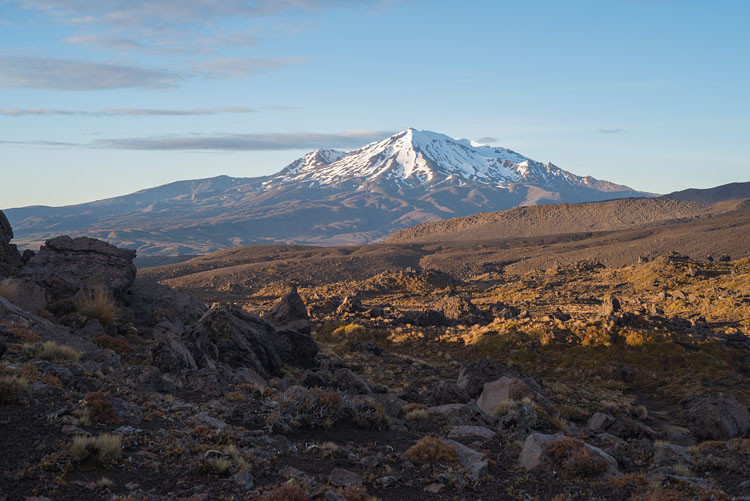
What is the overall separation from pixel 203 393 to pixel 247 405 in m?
1.45

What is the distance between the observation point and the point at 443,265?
99375 millimetres

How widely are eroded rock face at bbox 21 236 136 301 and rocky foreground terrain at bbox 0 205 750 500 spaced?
0.08 meters

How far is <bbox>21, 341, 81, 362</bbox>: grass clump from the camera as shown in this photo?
11.6 m

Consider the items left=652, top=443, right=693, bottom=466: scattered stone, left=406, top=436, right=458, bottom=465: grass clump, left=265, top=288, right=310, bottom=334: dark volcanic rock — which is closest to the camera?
left=406, top=436, right=458, bottom=465: grass clump

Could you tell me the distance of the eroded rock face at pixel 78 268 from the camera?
19.1 m

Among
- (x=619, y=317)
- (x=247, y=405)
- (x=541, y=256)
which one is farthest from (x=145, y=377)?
(x=541, y=256)

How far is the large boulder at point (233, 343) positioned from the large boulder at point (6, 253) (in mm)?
7222

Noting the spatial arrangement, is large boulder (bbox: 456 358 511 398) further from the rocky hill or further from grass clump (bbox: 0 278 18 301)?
the rocky hill

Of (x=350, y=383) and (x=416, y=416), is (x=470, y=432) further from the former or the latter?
(x=350, y=383)

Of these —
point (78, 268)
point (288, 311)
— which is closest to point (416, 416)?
point (78, 268)

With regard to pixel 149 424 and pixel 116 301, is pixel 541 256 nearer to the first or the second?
pixel 116 301

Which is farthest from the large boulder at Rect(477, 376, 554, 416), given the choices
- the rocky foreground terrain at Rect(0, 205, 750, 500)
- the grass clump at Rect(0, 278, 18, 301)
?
the grass clump at Rect(0, 278, 18, 301)

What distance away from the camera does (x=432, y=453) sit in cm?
969

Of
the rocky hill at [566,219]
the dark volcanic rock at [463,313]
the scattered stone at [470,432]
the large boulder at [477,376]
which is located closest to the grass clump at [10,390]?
the scattered stone at [470,432]
